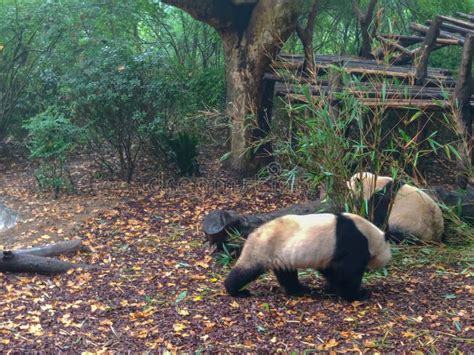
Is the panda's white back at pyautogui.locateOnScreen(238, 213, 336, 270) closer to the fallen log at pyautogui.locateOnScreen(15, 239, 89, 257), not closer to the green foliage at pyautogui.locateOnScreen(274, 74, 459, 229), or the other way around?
the green foliage at pyautogui.locateOnScreen(274, 74, 459, 229)

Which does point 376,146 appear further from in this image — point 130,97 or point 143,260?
point 130,97

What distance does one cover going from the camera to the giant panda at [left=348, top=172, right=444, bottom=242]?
6.23m

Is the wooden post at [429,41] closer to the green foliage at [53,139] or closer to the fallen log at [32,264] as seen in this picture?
the green foliage at [53,139]

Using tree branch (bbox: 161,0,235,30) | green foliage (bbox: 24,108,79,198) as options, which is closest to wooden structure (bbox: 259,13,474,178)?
tree branch (bbox: 161,0,235,30)

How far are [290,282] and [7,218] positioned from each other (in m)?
4.42

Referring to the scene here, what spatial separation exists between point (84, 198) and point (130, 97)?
4.66 ft

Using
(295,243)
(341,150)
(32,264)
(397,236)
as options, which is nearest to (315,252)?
(295,243)

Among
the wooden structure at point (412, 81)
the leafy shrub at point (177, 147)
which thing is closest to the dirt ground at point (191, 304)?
the leafy shrub at point (177, 147)

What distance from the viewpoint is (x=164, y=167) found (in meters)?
9.28

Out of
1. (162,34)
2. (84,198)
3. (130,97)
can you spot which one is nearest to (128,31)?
(162,34)

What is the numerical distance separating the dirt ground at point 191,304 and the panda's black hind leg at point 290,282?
3.5 inches

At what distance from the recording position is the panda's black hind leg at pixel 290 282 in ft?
16.8

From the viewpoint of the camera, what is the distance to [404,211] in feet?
21.2

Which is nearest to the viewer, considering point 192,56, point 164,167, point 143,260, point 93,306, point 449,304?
point 449,304
